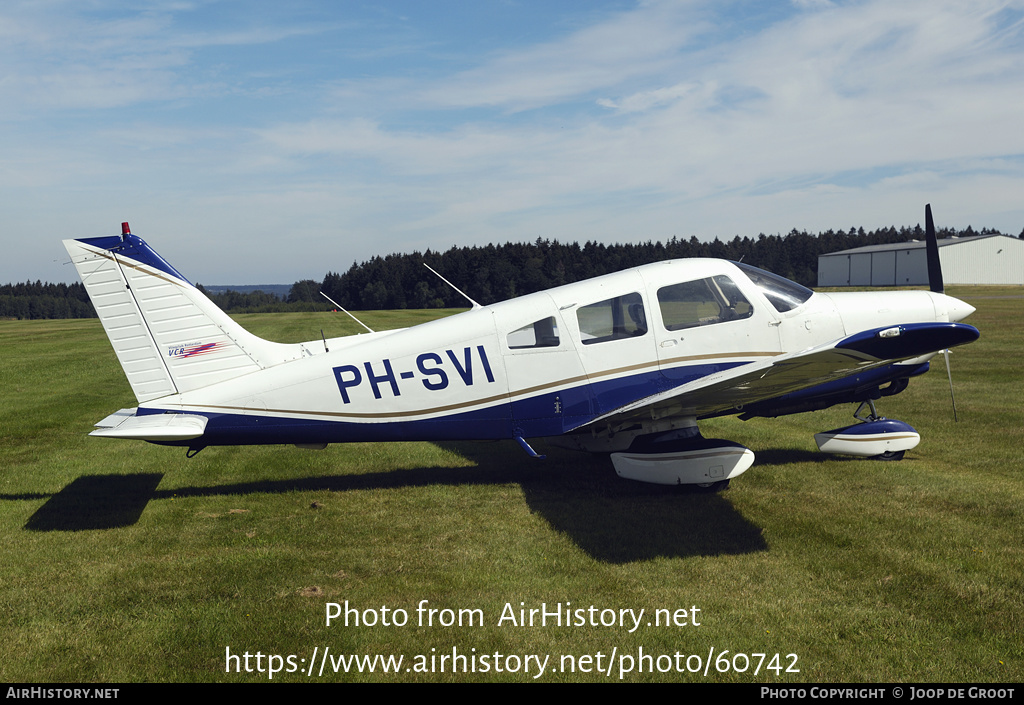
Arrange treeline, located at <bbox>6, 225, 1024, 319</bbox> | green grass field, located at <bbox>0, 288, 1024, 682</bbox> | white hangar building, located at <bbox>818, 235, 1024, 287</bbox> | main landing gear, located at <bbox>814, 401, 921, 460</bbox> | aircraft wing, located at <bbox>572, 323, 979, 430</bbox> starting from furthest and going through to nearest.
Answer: white hangar building, located at <bbox>818, 235, 1024, 287</bbox>, treeline, located at <bbox>6, 225, 1024, 319</bbox>, main landing gear, located at <bbox>814, 401, 921, 460</bbox>, aircraft wing, located at <bbox>572, 323, 979, 430</bbox>, green grass field, located at <bbox>0, 288, 1024, 682</bbox>

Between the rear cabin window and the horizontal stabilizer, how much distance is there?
4037 mm

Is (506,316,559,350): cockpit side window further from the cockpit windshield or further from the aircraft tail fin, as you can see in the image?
the aircraft tail fin

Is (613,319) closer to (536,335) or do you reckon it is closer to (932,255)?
(536,335)

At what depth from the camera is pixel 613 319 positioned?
6.94 m

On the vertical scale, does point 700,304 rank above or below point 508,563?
above

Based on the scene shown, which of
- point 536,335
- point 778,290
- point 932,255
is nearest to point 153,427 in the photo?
point 536,335

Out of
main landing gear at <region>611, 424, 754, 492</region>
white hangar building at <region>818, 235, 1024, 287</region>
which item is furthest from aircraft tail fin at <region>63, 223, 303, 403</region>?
white hangar building at <region>818, 235, 1024, 287</region>

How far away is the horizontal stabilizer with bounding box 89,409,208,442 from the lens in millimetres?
6096

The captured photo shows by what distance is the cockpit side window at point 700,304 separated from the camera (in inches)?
273

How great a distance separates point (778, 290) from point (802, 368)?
1.79 metres

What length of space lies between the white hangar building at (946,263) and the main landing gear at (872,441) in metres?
78.0

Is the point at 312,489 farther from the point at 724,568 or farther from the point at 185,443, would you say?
the point at 724,568

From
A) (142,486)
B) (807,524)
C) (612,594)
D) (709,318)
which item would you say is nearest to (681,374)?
(709,318)
